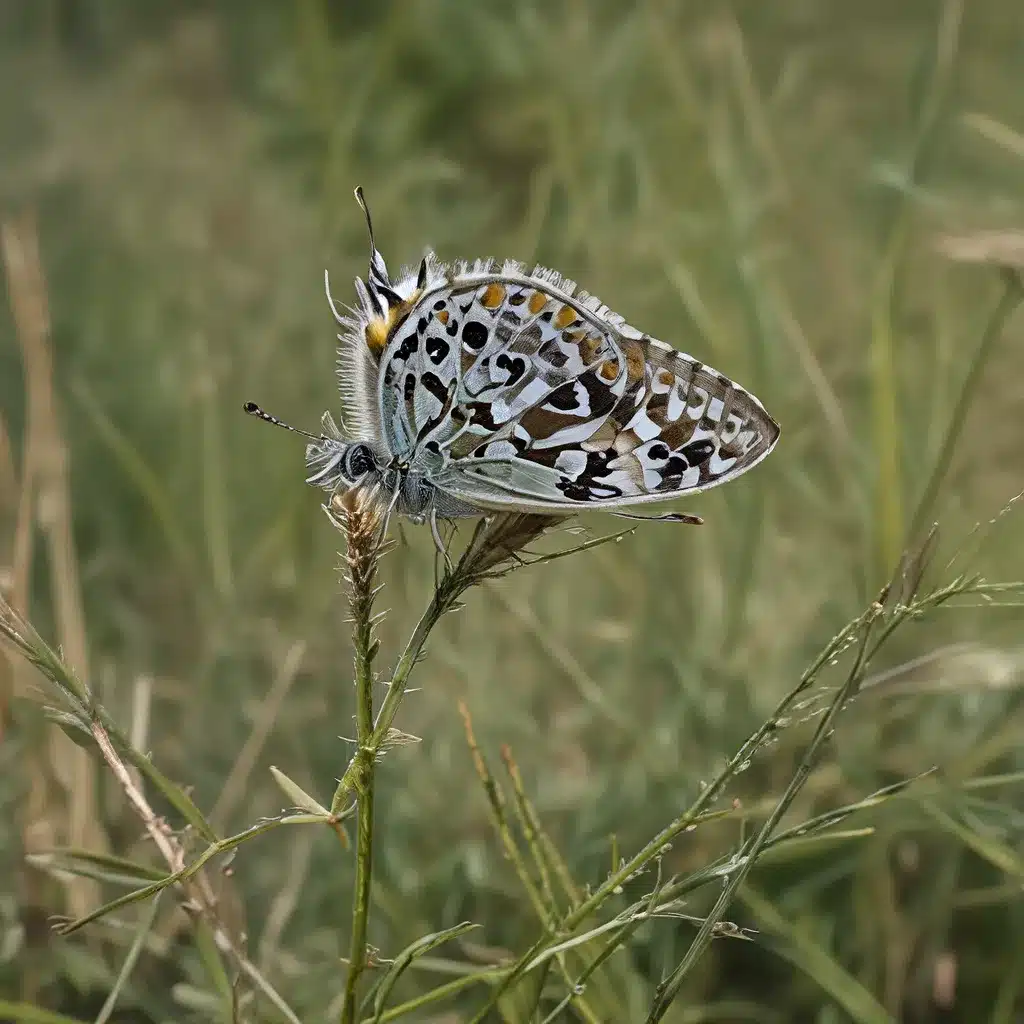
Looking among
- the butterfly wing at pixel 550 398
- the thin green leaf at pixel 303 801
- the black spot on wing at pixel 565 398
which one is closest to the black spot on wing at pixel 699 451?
the butterfly wing at pixel 550 398

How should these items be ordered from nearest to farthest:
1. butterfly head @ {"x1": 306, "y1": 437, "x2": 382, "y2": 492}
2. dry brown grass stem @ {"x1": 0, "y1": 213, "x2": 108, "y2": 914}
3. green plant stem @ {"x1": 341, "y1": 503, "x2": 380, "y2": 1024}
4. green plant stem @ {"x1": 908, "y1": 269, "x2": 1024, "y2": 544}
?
green plant stem @ {"x1": 341, "y1": 503, "x2": 380, "y2": 1024} → butterfly head @ {"x1": 306, "y1": 437, "x2": 382, "y2": 492} → green plant stem @ {"x1": 908, "y1": 269, "x2": 1024, "y2": 544} → dry brown grass stem @ {"x1": 0, "y1": 213, "x2": 108, "y2": 914}

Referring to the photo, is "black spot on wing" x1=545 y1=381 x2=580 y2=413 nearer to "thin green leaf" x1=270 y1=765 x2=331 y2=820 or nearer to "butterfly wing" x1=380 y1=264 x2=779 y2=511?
"butterfly wing" x1=380 y1=264 x2=779 y2=511

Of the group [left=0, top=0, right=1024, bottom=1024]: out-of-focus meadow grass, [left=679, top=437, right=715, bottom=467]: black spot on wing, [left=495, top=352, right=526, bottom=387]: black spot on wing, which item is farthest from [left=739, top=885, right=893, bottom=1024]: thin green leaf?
[left=495, top=352, right=526, bottom=387]: black spot on wing

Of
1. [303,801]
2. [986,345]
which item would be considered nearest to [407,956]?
[303,801]

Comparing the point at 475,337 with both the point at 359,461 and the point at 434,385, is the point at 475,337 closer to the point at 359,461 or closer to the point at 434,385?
the point at 434,385

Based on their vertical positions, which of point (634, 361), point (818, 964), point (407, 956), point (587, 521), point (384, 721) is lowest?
point (818, 964)

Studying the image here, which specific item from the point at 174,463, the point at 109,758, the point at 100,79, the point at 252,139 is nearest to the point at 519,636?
the point at 174,463

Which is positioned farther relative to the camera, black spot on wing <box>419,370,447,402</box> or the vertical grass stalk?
black spot on wing <box>419,370,447,402</box>

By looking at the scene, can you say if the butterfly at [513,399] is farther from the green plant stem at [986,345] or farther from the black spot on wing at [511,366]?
the green plant stem at [986,345]

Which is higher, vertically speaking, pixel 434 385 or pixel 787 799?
pixel 434 385
